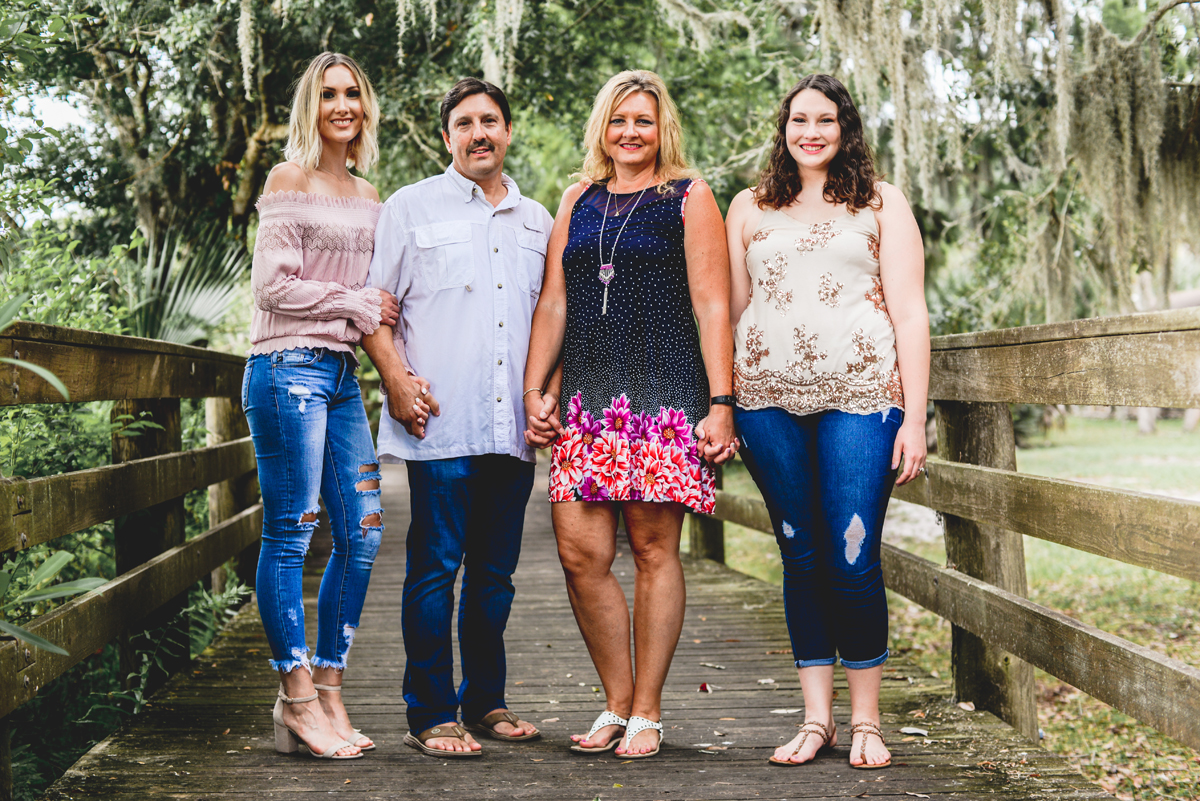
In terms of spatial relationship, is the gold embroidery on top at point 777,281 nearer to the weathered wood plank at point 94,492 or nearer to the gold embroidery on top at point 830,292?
the gold embroidery on top at point 830,292

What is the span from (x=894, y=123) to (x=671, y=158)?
3.54 meters

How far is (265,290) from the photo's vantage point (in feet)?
8.41

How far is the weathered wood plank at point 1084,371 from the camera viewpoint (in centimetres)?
203

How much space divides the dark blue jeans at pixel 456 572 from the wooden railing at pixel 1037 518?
127cm

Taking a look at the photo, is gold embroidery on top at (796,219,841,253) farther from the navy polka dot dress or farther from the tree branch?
the tree branch

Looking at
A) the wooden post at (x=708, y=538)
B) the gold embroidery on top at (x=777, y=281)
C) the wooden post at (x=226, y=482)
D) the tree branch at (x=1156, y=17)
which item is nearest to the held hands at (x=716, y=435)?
the gold embroidery on top at (x=777, y=281)

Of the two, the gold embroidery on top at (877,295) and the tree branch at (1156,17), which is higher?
the tree branch at (1156,17)

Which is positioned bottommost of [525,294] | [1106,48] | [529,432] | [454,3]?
[529,432]

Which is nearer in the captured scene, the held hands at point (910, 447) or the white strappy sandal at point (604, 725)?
the held hands at point (910, 447)

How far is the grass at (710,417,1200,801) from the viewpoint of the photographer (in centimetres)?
405

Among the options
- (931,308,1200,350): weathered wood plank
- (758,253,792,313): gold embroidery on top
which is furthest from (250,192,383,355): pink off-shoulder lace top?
(931,308,1200,350): weathered wood plank

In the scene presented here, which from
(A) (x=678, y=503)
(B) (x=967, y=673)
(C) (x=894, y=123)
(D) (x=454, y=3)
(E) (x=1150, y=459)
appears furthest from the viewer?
(E) (x=1150, y=459)

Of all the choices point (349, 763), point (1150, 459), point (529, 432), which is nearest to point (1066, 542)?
point (529, 432)

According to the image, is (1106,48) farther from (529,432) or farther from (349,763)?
(349,763)
